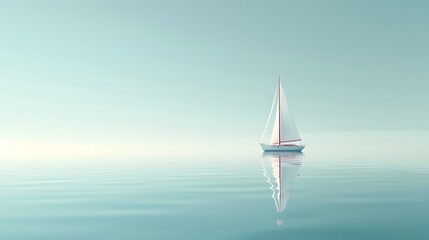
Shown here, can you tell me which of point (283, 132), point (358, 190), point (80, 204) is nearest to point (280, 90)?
point (283, 132)

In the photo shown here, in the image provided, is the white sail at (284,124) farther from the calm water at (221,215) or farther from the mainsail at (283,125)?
the calm water at (221,215)

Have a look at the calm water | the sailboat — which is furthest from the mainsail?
the calm water

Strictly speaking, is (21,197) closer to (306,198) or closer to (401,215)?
(306,198)

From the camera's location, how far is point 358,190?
77.8ft

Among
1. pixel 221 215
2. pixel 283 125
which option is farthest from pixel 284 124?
pixel 221 215

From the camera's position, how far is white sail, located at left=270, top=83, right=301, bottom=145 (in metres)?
123

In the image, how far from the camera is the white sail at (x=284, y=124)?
405 feet

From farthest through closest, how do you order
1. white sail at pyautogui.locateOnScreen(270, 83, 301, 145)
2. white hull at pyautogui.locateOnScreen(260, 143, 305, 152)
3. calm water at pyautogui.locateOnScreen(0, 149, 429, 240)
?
1. white hull at pyautogui.locateOnScreen(260, 143, 305, 152)
2. white sail at pyautogui.locateOnScreen(270, 83, 301, 145)
3. calm water at pyautogui.locateOnScreen(0, 149, 429, 240)

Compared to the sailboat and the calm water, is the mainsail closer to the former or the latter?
the sailboat

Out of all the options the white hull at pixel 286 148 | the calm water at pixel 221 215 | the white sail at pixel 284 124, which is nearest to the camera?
the calm water at pixel 221 215

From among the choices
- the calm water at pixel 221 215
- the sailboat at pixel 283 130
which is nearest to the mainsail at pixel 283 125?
the sailboat at pixel 283 130

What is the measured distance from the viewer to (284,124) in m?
125

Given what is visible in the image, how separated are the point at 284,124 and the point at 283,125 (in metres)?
0.54

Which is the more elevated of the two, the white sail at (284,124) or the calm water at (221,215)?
the white sail at (284,124)
